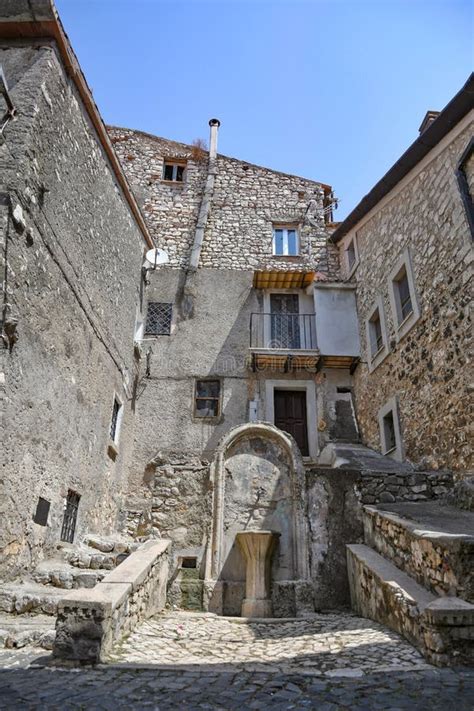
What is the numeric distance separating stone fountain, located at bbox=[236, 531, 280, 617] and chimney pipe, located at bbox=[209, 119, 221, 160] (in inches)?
478

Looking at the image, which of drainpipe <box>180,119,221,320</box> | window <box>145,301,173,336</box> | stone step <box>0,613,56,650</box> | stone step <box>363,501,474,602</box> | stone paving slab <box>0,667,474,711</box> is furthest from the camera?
drainpipe <box>180,119,221,320</box>

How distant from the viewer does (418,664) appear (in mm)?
3676

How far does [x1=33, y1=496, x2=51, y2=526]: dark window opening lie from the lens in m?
6.11

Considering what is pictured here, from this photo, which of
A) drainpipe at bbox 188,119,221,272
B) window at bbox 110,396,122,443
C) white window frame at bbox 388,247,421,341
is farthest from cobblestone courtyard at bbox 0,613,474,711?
drainpipe at bbox 188,119,221,272

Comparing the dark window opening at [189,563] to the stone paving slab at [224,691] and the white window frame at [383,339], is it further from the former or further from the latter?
the white window frame at [383,339]

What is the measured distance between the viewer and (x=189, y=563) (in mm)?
7598

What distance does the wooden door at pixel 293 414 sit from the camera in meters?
11.7

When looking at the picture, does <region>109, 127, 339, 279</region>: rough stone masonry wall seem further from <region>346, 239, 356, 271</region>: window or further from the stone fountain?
the stone fountain

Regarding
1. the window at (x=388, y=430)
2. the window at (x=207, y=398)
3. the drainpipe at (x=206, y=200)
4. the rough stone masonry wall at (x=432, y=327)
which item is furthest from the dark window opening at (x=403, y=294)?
the drainpipe at (x=206, y=200)

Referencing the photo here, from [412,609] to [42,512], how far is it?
448 cm

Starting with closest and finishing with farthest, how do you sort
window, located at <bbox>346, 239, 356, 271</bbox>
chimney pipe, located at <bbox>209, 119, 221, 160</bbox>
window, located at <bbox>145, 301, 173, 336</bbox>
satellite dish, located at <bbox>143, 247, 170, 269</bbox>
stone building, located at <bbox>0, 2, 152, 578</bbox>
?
stone building, located at <bbox>0, 2, 152, 578</bbox> < satellite dish, located at <bbox>143, 247, 170, 269</bbox> < window, located at <bbox>145, 301, 173, 336</bbox> < window, located at <bbox>346, 239, 356, 271</bbox> < chimney pipe, located at <bbox>209, 119, 221, 160</bbox>

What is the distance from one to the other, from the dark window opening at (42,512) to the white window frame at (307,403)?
6.07m

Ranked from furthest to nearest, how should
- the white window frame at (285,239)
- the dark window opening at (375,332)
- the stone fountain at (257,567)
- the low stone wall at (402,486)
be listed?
the white window frame at (285,239) < the dark window opening at (375,332) < the low stone wall at (402,486) < the stone fountain at (257,567)

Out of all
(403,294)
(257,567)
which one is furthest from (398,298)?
(257,567)
